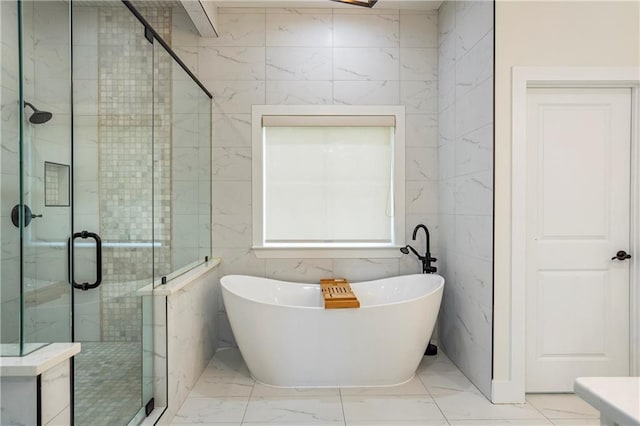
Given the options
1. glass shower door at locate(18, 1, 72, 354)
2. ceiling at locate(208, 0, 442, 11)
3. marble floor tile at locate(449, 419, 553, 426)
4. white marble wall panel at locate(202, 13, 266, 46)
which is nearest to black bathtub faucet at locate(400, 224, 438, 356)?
marble floor tile at locate(449, 419, 553, 426)

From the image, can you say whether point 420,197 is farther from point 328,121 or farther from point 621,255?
point 621,255

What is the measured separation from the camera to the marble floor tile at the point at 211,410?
2195 mm

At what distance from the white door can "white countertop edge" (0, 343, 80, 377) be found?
8.31 feet

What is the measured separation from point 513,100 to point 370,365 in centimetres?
195

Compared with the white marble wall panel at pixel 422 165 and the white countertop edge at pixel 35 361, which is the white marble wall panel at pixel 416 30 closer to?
the white marble wall panel at pixel 422 165

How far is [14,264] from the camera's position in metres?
1.41

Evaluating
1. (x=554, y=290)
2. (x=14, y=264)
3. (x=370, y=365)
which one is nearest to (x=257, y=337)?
(x=370, y=365)

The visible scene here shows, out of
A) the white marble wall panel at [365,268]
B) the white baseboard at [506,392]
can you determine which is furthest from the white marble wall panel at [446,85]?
the white baseboard at [506,392]

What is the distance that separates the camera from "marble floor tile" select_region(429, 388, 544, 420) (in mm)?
2221

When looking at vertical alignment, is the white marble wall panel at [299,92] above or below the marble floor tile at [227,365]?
above

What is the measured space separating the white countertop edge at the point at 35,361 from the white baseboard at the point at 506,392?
2326 mm

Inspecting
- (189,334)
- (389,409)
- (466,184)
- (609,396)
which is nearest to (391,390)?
(389,409)

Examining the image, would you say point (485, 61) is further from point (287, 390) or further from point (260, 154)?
point (287, 390)

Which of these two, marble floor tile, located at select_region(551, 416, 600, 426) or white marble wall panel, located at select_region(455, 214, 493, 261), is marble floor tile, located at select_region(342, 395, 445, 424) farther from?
white marble wall panel, located at select_region(455, 214, 493, 261)
